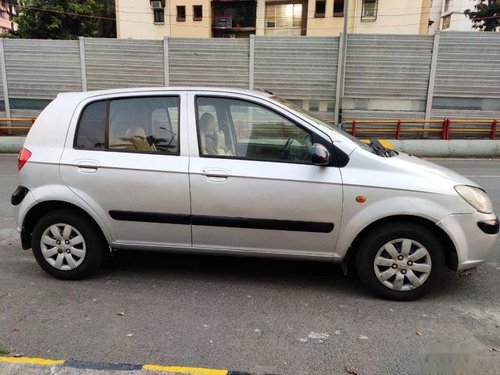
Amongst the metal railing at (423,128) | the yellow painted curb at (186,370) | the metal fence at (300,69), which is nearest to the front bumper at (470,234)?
the yellow painted curb at (186,370)

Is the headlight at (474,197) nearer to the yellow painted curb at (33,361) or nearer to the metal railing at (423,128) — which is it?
the yellow painted curb at (33,361)

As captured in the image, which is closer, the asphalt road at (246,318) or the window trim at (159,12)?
the asphalt road at (246,318)

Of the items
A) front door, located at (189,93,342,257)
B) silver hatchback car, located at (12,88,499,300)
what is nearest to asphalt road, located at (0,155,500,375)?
silver hatchback car, located at (12,88,499,300)

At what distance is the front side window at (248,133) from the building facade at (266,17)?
30.8 metres

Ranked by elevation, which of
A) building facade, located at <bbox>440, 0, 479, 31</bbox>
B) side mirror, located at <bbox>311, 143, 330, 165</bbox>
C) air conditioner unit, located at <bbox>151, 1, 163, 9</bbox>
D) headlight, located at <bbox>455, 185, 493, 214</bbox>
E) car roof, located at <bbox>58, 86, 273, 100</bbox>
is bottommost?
headlight, located at <bbox>455, 185, 493, 214</bbox>

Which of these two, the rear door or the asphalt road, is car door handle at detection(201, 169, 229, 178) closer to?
the rear door

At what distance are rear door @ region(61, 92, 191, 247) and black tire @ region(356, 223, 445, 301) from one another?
4.80 ft

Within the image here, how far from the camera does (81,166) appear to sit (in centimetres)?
381

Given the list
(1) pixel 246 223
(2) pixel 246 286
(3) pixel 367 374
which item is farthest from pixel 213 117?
(3) pixel 367 374

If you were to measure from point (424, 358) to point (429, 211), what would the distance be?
110 cm

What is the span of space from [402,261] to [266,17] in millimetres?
35083

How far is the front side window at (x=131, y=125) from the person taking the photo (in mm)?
3828

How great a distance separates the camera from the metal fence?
54.3ft

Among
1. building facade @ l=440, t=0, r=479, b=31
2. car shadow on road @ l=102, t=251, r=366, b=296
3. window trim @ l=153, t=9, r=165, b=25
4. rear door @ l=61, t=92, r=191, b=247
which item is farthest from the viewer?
building facade @ l=440, t=0, r=479, b=31
